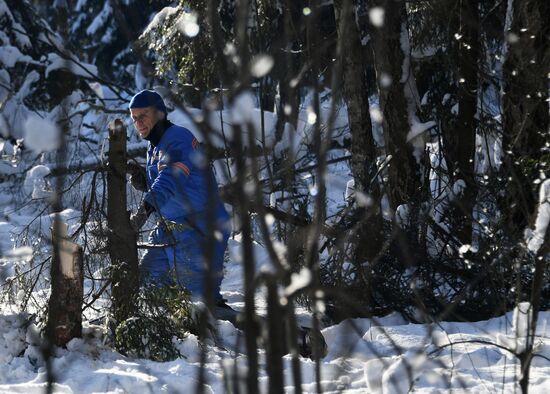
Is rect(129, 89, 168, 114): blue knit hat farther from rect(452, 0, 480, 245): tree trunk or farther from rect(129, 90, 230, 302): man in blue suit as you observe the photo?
rect(452, 0, 480, 245): tree trunk

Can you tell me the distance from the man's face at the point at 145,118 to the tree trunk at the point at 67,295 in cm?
115

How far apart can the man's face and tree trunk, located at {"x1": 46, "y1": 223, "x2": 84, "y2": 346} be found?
45.2 inches

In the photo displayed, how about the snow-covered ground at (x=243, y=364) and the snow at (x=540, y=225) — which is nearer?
the snow at (x=540, y=225)

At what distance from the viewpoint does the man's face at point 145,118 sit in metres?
5.42

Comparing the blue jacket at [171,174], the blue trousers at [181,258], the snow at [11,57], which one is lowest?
the blue trousers at [181,258]

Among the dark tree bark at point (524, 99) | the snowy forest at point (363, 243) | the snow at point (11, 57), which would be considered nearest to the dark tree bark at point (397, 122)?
the snowy forest at point (363, 243)

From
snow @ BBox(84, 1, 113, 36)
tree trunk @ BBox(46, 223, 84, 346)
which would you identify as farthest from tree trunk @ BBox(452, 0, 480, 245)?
snow @ BBox(84, 1, 113, 36)

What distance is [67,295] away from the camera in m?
4.55

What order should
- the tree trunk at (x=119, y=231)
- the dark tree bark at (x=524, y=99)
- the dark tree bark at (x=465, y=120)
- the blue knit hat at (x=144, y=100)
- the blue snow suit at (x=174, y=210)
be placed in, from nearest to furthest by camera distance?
the tree trunk at (x=119, y=231)
the blue snow suit at (x=174, y=210)
the blue knit hat at (x=144, y=100)
the dark tree bark at (x=524, y=99)
the dark tree bark at (x=465, y=120)

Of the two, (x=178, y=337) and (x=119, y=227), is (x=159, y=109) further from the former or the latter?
(x=178, y=337)

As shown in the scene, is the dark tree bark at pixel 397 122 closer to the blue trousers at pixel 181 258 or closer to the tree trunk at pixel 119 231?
the blue trousers at pixel 181 258

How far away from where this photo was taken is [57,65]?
14.2 metres

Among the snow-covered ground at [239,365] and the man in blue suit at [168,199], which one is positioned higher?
the man in blue suit at [168,199]

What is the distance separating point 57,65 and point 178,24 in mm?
6849
